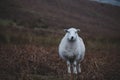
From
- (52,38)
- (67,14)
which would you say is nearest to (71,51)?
(52,38)

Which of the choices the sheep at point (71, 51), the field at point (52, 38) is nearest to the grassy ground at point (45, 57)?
the field at point (52, 38)

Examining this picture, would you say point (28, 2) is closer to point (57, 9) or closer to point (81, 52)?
point (57, 9)

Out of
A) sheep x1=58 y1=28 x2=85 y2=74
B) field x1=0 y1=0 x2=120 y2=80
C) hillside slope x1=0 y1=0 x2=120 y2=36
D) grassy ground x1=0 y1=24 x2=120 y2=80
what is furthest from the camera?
hillside slope x1=0 y1=0 x2=120 y2=36

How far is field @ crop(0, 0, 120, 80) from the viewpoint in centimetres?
461

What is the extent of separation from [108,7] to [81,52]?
1084 mm

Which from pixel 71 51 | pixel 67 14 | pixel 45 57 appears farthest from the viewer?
pixel 67 14

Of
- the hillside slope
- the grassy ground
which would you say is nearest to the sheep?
the grassy ground

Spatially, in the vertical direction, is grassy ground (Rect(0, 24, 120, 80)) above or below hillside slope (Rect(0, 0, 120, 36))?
below

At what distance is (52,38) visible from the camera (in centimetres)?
512

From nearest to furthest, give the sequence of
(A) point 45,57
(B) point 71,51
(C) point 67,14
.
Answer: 1. (B) point 71,51
2. (A) point 45,57
3. (C) point 67,14

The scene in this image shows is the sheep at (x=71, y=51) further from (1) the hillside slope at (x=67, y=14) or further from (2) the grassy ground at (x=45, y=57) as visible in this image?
(1) the hillside slope at (x=67, y=14)

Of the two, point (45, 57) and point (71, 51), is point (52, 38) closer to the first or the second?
point (45, 57)

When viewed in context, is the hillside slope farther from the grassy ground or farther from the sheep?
the sheep

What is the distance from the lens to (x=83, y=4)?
5465 mm
